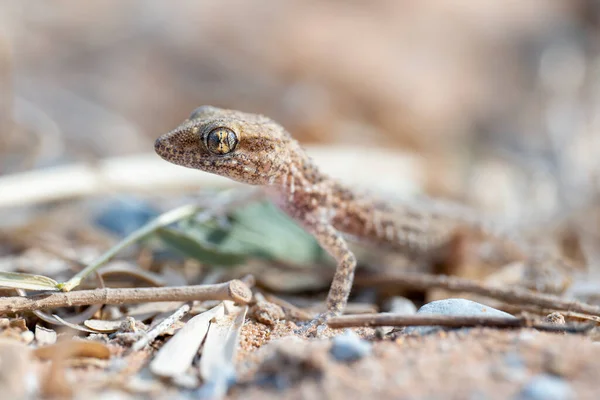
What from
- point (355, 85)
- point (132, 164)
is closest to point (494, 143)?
point (355, 85)

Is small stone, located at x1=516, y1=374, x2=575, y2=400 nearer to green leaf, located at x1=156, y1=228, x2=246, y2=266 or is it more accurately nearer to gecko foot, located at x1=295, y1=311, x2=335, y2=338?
gecko foot, located at x1=295, y1=311, x2=335, y2=338

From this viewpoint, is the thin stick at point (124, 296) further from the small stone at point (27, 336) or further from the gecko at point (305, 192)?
the gecko at point (305, 192)

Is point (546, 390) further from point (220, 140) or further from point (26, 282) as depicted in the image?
point (26, 282)

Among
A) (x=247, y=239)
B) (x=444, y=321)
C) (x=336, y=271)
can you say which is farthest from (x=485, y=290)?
(x=247, y=239)

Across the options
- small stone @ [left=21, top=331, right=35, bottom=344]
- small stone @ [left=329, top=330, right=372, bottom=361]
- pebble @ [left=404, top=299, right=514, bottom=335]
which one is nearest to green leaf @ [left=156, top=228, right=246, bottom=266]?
small stone @ [left=21, top=331, right=35, bottom=344]

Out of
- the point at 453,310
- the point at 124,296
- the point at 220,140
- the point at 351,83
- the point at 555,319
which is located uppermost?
the point at 351,83

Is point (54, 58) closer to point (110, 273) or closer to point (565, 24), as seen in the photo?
point (110, 273)
